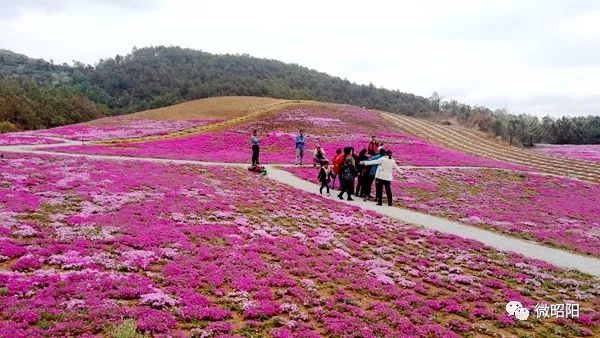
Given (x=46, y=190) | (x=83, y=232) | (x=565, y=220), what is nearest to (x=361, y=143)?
(x=565, y=220)

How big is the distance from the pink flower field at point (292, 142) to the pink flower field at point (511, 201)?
7.29 meters

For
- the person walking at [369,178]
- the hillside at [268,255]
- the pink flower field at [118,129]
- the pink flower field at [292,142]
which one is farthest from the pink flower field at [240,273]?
the pink flower field at [118,129]

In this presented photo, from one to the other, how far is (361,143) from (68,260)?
54.4 meters

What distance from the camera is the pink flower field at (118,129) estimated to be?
6037cm

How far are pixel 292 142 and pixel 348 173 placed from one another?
3410 cm

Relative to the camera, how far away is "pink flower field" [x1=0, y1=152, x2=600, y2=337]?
38.3 ft

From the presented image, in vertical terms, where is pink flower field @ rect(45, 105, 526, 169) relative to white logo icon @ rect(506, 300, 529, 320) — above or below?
above

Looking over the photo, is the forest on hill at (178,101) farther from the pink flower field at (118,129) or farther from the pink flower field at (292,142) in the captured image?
the pink flower field at (292,142)

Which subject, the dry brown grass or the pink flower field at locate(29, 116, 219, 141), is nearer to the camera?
the pink flower field at locate(29, 116, 219, 141)

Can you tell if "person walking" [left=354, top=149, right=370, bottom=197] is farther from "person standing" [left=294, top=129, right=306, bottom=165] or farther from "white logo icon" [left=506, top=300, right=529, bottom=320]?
"white logo icon" [left=506, top=300, right=529, bottom=320]

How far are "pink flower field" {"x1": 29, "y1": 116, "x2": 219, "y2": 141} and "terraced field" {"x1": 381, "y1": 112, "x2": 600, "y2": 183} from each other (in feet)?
131

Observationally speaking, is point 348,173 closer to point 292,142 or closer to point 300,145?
point 300,145

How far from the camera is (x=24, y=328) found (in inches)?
400

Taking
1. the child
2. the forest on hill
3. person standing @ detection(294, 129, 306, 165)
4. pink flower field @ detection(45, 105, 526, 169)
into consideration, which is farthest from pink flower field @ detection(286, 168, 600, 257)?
Result: the forest on hill
